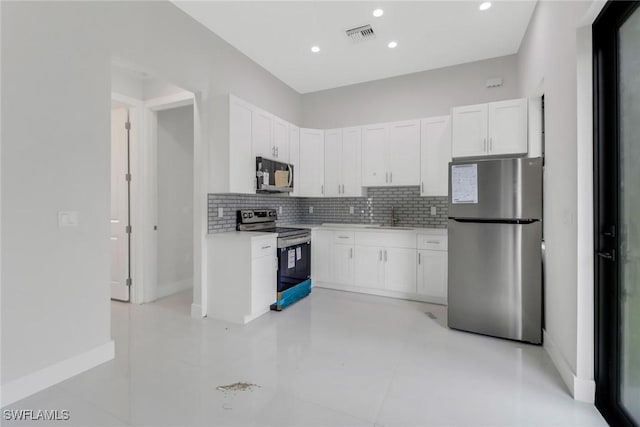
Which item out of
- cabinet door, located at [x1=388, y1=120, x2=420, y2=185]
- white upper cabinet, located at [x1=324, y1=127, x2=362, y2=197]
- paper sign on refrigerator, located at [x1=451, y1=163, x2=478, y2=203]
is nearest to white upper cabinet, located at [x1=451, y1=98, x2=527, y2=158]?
paper sign on refrigerator, located at [x1=451, y1=163, x2=478, y2=203]

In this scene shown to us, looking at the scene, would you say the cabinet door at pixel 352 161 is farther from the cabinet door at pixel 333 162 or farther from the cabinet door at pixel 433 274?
the cabinet door at pixel 433 274

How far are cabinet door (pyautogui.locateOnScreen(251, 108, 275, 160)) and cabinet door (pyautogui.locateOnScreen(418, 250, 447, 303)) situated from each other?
234 centimetres

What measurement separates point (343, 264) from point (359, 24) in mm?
2939

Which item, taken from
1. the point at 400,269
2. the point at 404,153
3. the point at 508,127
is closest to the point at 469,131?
the point at 508,127

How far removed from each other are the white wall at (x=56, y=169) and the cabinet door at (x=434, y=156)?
10.6ft

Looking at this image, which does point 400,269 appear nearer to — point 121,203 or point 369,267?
point 369,267

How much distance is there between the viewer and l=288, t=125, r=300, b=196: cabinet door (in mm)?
4398

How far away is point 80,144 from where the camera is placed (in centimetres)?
222

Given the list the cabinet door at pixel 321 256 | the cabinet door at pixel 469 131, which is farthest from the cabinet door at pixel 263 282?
the cabinet door at pixel 469 131

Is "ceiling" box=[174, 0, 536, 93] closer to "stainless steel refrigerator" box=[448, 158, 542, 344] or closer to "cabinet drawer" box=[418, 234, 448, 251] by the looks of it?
"stainless steel refrigerator" box=[448, 158, 542, 344]

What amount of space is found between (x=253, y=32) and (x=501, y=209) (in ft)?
10.4

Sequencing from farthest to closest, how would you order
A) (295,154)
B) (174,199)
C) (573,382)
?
(295,154) < (174,199) < (573,382)

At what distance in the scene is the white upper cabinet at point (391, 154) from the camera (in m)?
4.09

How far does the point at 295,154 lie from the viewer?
14.8 feet
